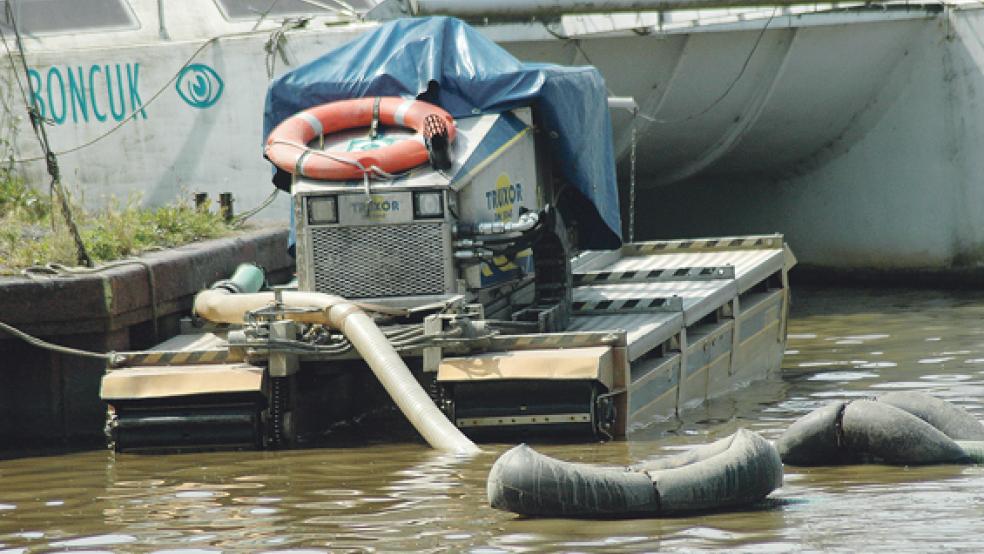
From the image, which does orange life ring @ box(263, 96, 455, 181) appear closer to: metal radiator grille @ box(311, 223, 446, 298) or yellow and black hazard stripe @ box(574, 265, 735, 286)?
metal radiator grille @ box(311, 223, 446, 298)

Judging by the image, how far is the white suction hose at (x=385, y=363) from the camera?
9.55m

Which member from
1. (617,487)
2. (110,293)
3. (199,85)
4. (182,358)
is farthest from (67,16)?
(617,487)

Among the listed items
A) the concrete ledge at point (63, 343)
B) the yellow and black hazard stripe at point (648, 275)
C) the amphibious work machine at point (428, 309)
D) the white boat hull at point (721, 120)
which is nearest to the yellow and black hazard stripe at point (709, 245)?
the yellow and black hazard stripe at point (648, 275)

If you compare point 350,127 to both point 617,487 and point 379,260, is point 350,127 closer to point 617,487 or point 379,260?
point 379,260

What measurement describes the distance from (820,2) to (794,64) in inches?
60.8

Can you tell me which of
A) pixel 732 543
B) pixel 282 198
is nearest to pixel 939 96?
pixel 282 198

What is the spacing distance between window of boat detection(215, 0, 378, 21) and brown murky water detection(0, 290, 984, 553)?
21.4ft

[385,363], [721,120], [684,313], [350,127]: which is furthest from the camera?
[721,120]

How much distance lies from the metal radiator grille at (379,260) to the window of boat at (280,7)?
6.48 meters

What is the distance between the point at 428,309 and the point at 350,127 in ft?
4.67

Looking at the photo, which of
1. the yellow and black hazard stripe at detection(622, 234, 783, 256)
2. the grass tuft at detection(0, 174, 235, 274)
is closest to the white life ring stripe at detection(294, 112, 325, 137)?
the grass tuft at detection(0, 174, 235, 274)

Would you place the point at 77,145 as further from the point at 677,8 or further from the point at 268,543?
the point at 268,543

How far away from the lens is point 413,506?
26.1ft

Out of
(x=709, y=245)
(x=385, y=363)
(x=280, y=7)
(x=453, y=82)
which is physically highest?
(x=280, y=7)
